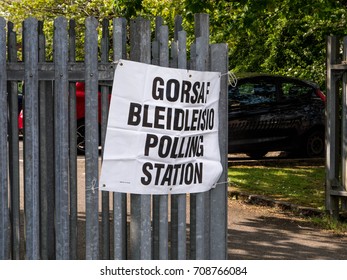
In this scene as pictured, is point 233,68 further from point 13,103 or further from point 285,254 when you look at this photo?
point 13,103

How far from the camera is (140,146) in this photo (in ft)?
17.5

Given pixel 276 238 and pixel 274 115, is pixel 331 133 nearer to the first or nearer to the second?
pixel 276 238

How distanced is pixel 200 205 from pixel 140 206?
0.51 meters

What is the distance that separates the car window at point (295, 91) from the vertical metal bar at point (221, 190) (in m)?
10.1

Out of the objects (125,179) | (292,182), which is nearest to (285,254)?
(125,179)

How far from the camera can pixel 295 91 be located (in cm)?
1585

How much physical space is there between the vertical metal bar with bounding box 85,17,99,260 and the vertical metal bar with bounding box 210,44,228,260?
2.94 feet

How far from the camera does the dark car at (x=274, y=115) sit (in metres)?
15.2

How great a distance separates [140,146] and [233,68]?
18.3 m

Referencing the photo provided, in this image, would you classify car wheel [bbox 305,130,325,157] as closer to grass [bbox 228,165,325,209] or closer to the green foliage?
grass [bbox 228,165,325,209]

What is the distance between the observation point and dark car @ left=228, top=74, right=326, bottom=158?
50.0ft

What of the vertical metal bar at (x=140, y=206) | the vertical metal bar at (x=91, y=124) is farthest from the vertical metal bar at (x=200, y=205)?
the vertical metal bar at (x=91, y=124)

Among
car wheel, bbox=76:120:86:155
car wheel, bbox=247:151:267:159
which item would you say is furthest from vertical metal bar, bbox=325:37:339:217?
car wheel, bbox=247:151:267:159

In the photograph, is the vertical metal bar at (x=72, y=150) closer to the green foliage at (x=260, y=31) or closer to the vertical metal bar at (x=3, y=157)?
the vertical metal bar at (x=3, y=157)
